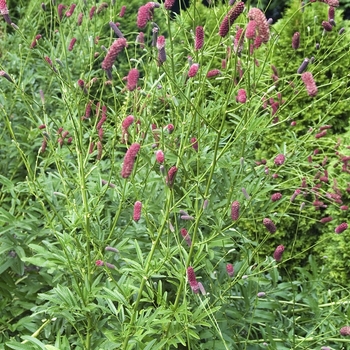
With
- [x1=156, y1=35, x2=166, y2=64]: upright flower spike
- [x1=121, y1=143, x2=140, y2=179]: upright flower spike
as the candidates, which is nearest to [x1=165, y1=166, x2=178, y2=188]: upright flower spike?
[x1=121, y1=143, x2=140, y2=179]: upright flower spike

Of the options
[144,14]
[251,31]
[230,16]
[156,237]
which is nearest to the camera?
[251,31]

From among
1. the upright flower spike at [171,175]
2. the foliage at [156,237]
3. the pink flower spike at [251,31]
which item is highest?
the pink flower spike at [251,31]

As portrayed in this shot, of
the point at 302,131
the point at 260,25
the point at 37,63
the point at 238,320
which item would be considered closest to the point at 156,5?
the point at 260,25

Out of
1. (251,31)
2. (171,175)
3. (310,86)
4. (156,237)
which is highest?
(251,31)

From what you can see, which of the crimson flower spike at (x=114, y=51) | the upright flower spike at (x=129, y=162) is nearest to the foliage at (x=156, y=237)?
the upright flower spike at (x=129, y=162)

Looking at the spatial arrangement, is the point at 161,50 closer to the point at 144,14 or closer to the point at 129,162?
the point at 144,14

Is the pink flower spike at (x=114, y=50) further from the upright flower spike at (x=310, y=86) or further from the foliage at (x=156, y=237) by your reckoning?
the upright flower spike at (x=310, y=86)

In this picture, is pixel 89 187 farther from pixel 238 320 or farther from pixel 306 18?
pixel 306 18

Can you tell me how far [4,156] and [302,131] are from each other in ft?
7.22

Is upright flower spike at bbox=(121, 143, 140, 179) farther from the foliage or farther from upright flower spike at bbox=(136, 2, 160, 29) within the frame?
upright flower spike at bbox=(136, 2, 160, 29)

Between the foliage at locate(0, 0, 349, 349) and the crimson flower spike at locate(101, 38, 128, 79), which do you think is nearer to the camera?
the crimson flower spike at locate(101, 38, 128, 79)

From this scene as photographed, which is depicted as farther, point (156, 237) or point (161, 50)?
point (156, 237)

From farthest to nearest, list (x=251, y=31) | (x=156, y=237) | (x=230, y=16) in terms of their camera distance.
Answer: (x=156, y=237) < (x=230, y=16) < (x=251, y=31)

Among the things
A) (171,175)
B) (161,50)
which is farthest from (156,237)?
(161,50)
